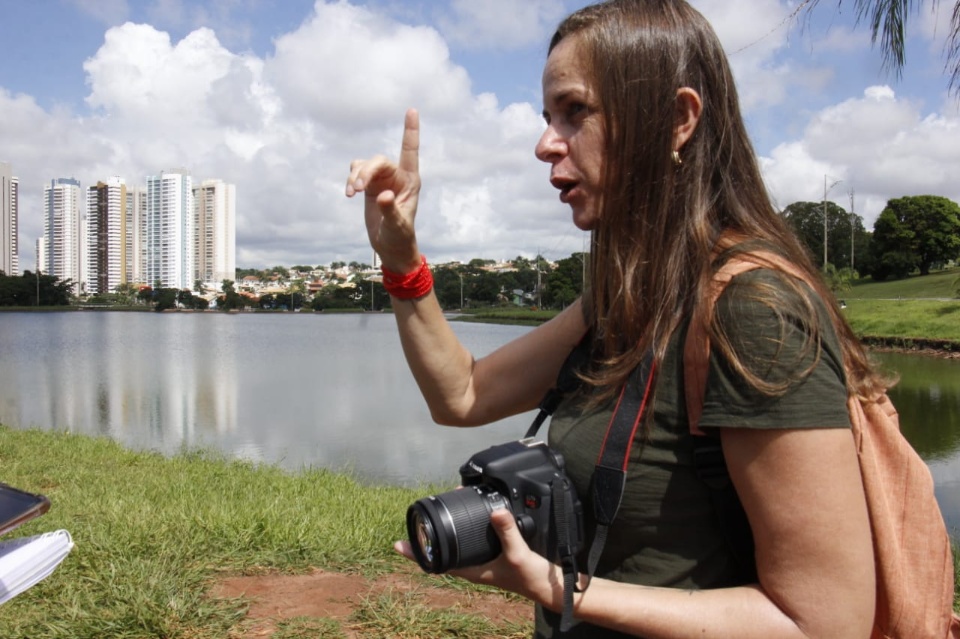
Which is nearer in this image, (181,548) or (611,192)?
(611,192)

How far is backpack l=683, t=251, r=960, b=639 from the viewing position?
2.87ft

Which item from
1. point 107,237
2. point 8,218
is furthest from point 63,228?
point 8,218

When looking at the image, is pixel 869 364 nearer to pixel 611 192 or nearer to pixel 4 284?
pixel 611 192

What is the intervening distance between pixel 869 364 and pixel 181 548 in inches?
108

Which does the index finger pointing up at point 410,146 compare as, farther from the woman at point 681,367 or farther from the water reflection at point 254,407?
the water reflection at point 254,407

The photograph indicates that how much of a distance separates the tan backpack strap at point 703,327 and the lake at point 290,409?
8.06 ft

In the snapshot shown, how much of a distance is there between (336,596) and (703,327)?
2211 millimetres

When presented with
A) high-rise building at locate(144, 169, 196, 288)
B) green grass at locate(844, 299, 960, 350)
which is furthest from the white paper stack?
high-rise building at locate(144, 169, 196, 288)

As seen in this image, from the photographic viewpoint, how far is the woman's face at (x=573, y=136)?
3.42ft

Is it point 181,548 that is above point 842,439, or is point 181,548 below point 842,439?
below

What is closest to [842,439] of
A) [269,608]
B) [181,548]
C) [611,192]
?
[611,192]

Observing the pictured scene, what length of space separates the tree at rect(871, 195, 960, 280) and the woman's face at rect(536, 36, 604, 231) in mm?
43972

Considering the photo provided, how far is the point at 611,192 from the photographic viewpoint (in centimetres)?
103

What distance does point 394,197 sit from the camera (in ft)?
3.99
